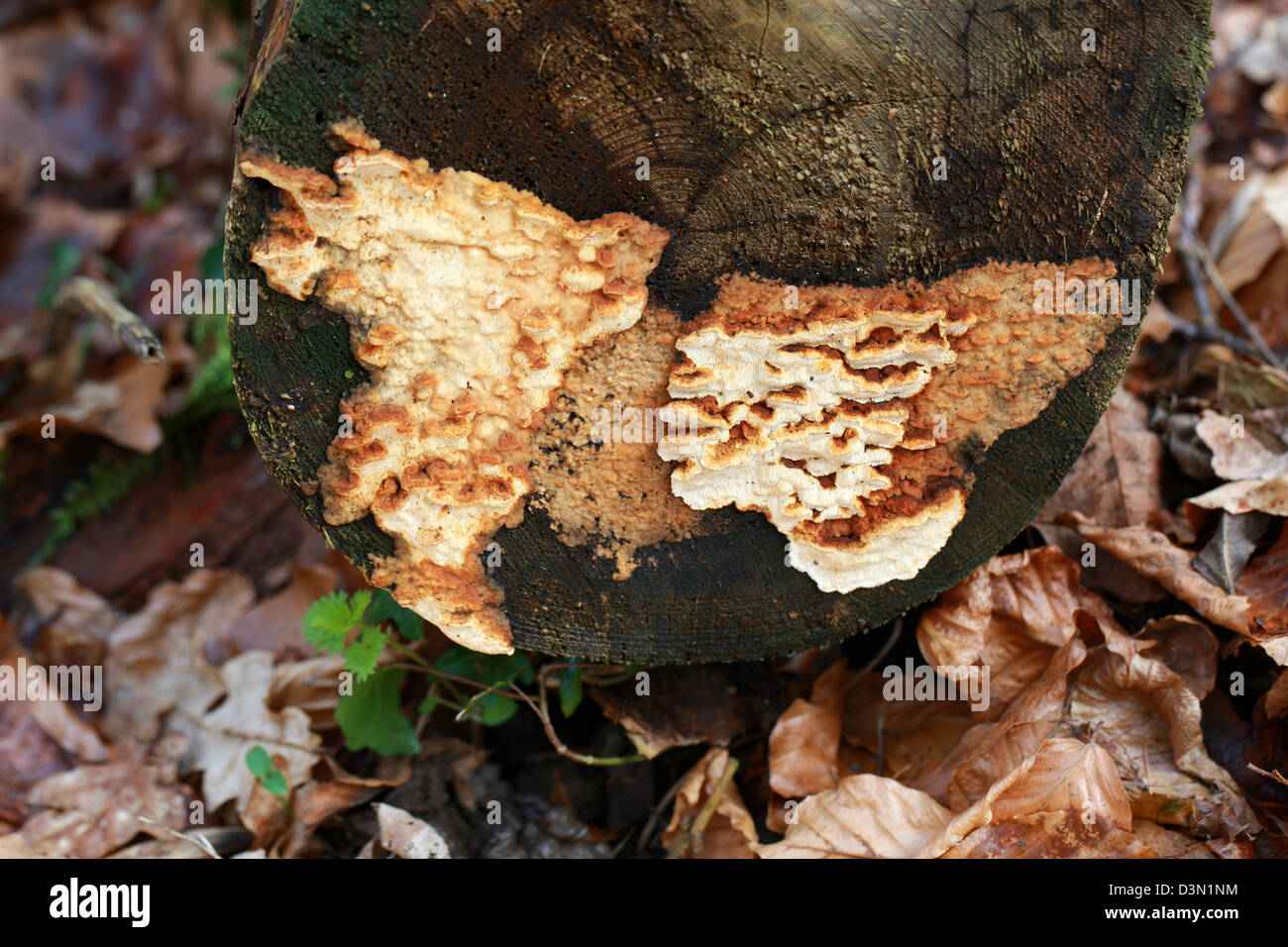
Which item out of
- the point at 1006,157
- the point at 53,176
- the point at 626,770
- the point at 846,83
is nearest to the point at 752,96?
the point at 846,83

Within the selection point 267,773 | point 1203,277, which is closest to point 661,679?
point 267,773

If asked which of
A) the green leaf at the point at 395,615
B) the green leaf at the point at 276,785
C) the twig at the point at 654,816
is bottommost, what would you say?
the twig at the point at 654,816

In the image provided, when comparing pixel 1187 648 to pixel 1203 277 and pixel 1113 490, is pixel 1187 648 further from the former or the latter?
pixel 1203 277

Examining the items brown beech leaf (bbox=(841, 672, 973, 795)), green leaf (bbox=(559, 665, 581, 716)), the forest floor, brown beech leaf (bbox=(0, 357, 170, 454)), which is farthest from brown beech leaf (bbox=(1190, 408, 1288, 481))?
brown beech leaf (bbox=(0, 357, 170, 454))

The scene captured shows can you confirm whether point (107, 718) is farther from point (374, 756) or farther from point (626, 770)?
point (626, 770)

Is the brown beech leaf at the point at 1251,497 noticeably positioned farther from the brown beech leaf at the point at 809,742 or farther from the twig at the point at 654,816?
the twig at the point at 654,816

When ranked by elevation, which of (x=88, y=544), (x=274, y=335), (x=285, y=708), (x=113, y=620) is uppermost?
(x=274, y=335)

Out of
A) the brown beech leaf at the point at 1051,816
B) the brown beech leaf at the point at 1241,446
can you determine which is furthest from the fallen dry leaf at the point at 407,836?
the brown beech leaf at the point at 1241,446
